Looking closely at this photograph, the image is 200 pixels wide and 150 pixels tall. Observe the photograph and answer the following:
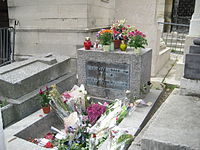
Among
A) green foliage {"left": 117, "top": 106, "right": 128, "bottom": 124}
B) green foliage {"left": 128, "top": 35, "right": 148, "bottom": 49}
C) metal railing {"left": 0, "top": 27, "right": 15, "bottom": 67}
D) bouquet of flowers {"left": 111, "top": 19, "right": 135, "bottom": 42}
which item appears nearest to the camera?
green foliage {"left": 117, "top": 106, "right": 128, "bottom": 124}

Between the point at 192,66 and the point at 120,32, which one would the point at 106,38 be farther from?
the point at 192,66

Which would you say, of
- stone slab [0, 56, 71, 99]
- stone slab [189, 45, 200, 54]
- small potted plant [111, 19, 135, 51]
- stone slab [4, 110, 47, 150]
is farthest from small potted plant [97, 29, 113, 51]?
stone slab [4, 110, 47, 150]

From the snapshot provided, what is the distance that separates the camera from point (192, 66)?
11.0 feet

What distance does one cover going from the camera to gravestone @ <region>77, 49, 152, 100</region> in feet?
15.1

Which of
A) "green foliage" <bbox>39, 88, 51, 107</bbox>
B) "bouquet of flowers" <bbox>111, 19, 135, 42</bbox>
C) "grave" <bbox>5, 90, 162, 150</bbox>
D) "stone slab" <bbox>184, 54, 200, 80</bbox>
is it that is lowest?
"grave" <bbox>5, 90, 162, 150</bbox>

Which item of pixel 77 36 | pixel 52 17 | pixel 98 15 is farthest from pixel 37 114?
pixel 98 15

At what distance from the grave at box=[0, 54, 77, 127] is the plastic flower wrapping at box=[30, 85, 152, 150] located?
0.56 metres

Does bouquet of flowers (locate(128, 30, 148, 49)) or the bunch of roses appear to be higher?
bouquet of flowers (locate(128, 30, 148, 49))

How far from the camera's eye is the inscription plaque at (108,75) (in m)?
4.73

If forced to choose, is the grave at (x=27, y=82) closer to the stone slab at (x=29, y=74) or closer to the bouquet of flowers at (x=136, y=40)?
the stone slab at (x=29, y=74)

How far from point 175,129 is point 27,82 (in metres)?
3.19

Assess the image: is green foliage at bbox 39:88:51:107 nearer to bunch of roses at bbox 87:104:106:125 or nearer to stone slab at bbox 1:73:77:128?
stone slab at bbox 1:73:77:128

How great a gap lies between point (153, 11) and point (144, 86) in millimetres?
3128

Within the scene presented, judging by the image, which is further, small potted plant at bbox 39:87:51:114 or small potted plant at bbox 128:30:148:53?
small potted plant at bbox 128:30:148:53
